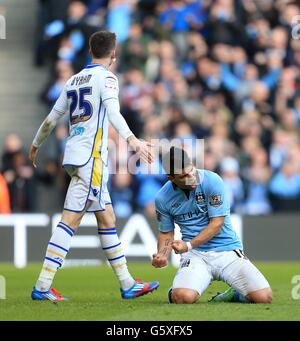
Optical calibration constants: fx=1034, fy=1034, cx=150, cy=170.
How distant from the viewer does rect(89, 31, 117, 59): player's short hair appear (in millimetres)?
8672

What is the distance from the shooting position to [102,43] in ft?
28.6

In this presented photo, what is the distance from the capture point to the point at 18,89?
1803 cm

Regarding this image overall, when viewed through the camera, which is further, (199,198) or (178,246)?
(199,198)

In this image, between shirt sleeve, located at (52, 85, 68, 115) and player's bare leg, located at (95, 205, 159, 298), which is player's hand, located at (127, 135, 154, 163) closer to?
player's bare leg, located at (95, 205, 159, 298)

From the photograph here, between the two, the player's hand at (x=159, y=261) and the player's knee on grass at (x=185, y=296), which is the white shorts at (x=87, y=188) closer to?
the player's hand at (x=159, y=261)

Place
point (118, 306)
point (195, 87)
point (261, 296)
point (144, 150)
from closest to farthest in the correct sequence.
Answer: point (144, 150), point (118, 306), point (261, 296), point (195, 87)

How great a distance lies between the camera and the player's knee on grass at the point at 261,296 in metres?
8.56

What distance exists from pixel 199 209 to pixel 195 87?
845 centimetres

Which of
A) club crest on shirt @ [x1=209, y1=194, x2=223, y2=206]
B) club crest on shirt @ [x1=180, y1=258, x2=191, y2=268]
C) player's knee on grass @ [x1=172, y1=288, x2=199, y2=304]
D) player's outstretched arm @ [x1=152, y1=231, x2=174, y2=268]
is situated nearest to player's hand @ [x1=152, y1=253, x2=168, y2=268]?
player's outstretched arm @ [x1=152, y1=231, x2=174, y2=268]

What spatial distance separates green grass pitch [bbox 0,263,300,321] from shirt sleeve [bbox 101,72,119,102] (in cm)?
173

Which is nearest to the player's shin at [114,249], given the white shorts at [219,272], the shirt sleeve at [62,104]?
the white shorts at [219,272]

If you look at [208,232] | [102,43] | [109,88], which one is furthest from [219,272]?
[102,43]

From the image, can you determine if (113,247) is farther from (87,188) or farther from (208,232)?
(208,232)
